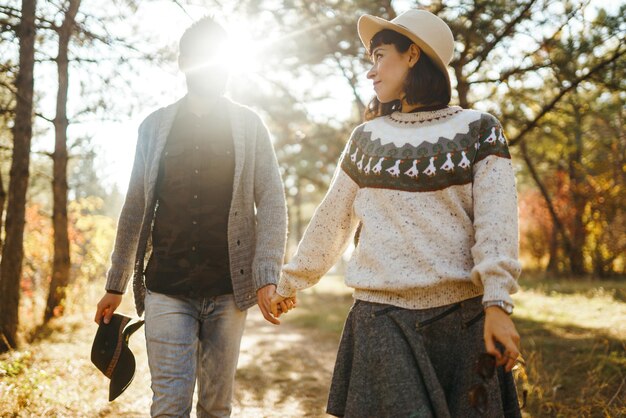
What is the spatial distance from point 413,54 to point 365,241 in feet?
2.32

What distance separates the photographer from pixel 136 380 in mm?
5668

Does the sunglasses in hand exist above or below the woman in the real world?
below

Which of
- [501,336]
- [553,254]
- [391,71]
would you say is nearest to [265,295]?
[391,71]

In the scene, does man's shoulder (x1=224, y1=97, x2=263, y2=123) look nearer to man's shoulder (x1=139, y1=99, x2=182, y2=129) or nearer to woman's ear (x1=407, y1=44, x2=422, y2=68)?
man's shoulder (x1=139, y1=99, x2=182, y2=129)

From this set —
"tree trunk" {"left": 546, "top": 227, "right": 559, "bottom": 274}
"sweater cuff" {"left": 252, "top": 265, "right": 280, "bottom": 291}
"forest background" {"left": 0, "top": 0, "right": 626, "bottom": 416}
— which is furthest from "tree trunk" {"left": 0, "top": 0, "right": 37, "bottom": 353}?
"tree trunk" {"left": 546, "top": 227, "right": 559, "bottom": 274}

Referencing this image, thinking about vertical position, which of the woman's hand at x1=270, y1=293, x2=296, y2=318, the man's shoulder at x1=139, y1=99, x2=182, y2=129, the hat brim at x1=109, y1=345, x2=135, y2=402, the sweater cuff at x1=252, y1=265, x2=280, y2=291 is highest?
the man's shoulder at x1=139, y1=99, x2=182, y2=129

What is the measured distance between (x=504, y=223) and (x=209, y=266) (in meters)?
1.43

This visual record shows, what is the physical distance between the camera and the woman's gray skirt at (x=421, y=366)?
1851mm

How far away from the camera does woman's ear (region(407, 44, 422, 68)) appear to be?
85.0 inches

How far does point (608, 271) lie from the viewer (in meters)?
14.6

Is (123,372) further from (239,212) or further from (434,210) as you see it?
(434,210)

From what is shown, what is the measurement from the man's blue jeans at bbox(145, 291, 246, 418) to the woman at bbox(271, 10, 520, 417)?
83 centimetres

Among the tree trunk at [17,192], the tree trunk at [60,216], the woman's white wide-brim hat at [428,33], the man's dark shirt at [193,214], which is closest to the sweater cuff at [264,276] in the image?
the man's dark shirt at [193,214]

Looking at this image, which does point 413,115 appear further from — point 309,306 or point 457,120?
point 309,306
